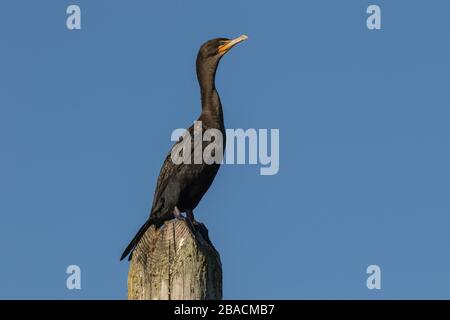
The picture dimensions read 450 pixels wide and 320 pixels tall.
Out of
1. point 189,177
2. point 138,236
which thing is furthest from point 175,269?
point 189,177

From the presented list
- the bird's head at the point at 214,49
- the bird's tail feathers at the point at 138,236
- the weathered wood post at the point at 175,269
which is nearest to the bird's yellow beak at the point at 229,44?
the bird's head at the point at 214,49

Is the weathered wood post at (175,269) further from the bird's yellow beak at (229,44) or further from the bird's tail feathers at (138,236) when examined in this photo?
the bird's yellow beak at (229,44)

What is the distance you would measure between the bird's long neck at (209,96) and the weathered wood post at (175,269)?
3461 millimetres

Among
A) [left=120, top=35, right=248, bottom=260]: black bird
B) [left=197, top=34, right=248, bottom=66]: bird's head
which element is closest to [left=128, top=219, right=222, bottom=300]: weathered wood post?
[left=120, top=35, right=248, bottom=260]: black bird

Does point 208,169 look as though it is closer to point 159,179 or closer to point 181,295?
point 159,179

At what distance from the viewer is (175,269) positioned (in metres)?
5.40

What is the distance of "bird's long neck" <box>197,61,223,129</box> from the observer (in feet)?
30.1

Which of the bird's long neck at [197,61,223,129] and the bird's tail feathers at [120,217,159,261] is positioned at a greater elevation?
the bird's long neck at [197,61,223,129]

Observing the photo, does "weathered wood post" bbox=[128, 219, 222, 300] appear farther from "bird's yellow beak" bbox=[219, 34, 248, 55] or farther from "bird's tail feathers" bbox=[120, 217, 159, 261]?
"bird's yellow beak" bbox=[219, 34, 248, 55]

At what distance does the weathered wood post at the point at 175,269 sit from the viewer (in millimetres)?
5336

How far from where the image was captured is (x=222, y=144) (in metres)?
9.09

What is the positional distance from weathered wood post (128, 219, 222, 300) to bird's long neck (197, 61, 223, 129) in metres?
3.46
